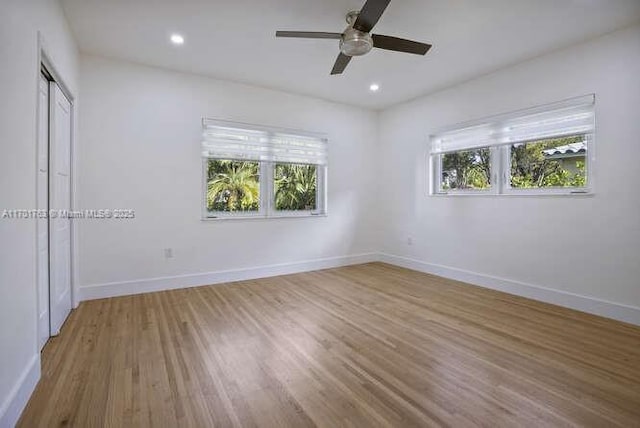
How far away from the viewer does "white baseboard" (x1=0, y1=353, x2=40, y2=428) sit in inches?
57.1

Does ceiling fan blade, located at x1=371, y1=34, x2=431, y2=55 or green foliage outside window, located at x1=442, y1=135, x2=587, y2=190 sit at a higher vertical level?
ceiling fan blade, located at x1=371, y1=34, x2=431, y2=55

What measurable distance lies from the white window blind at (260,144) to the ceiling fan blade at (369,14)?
7.53ft

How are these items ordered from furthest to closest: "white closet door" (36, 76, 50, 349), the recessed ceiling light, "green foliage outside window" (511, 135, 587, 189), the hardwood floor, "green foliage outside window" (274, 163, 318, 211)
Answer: "green foliage outside window" (274, 163, 318, 211)
"green foliage outside window" (511, 135, 587, 189)
the recessed ceiling light
"white closet door" (36, 76, 50, 349)
the hardwood floor

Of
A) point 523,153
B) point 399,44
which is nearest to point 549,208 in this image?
point 523,153

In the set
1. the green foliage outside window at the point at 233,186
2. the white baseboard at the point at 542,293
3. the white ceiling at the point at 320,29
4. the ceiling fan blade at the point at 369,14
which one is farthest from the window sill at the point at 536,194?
the green foliage outside window at the point at 233,186

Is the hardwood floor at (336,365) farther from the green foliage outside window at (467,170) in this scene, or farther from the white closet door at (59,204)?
the green foliage outside window at (467,170)

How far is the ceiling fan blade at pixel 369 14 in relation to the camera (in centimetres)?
207

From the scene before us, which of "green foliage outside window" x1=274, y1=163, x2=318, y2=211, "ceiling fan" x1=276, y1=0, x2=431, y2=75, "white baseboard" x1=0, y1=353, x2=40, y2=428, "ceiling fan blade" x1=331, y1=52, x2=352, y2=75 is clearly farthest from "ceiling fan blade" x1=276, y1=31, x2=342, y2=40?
"white baseboard" x1=0, y1=353, x2=40, y2=428


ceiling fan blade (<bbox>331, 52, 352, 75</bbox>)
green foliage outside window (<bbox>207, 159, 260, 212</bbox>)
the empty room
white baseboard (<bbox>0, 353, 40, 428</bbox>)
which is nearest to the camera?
white baseboard (<bbox>0, 353, 40, 428</bbox>)

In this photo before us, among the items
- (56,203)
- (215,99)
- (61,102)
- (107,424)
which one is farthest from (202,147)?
(107,424)

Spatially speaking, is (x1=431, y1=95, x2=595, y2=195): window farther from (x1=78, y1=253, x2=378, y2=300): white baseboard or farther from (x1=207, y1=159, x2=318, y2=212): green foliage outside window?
(x1=78, y1=253, x2=378, y2=300): white baseboard

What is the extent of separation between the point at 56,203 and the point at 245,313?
1.84m

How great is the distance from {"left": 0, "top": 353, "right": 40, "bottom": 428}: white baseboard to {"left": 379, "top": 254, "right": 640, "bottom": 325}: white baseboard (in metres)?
4.27

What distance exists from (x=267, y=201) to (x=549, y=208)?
3.39m
